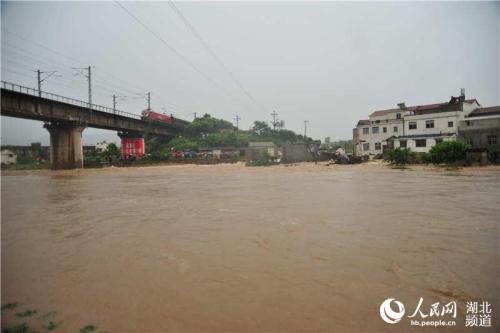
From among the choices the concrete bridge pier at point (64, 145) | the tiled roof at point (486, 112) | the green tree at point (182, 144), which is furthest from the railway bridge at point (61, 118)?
the tiled roof at point (486, 112)

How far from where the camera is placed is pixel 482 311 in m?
2.76

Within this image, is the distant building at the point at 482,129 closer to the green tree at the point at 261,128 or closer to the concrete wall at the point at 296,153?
the concrete wall at the point at 296,153

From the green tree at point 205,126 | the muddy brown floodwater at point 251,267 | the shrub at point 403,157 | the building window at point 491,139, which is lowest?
the muddy brown floodwater at point 251,267

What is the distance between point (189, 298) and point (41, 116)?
33.0 m

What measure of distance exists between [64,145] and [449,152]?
38.0 m

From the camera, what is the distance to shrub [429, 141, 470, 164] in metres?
22.4

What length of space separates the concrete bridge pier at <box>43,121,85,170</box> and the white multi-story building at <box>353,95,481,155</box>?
38.7 metres

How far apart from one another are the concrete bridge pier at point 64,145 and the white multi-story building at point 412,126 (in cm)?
3869

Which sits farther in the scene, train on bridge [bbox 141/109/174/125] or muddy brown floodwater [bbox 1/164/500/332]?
train on bridge [bbox 141/109/174/125]

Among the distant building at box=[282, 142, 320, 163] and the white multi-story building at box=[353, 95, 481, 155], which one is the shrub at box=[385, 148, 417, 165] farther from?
the distant building at box=[282, 142, 320, 163]

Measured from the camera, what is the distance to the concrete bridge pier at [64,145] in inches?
1267

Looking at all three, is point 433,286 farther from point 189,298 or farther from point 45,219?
point 45,219

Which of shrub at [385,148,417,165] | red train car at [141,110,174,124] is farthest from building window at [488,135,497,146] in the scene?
red train car at [141,110,174,124]

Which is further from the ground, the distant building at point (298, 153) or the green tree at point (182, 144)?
the green tree at point (182, 144)
